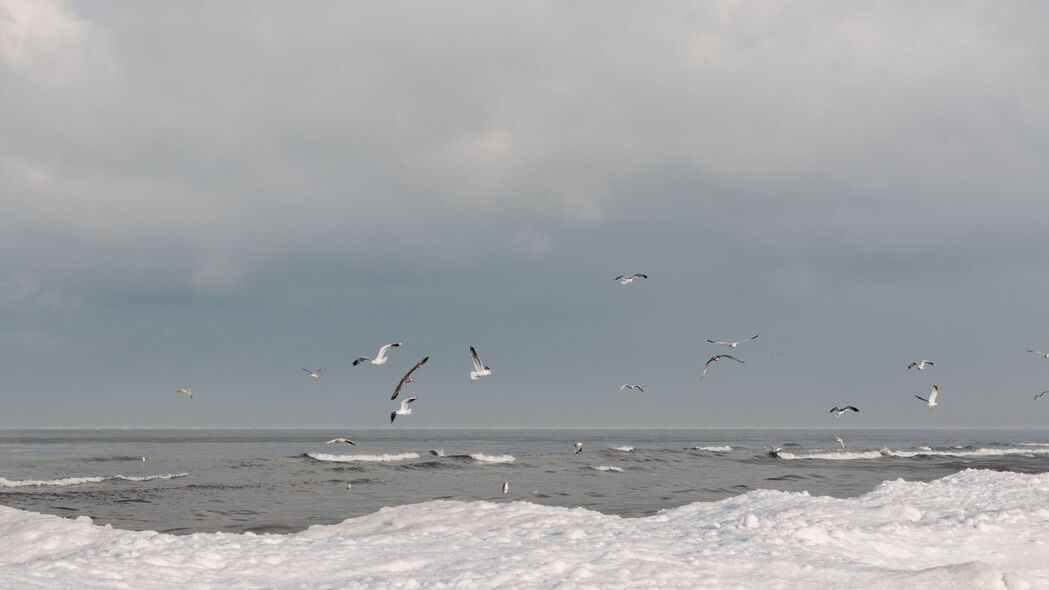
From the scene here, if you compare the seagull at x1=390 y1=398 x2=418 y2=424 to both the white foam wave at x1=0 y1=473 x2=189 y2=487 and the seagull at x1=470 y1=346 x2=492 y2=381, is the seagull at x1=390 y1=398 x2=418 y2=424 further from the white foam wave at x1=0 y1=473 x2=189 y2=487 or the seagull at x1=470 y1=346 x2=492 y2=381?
the white foam wave at x1=0 y1=473 x2=189 y2=487

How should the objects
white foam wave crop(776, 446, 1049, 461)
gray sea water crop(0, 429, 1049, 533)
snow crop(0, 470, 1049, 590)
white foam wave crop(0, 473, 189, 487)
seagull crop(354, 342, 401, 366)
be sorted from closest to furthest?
snow crop(0, 470, 1049, 590) → seagull crop(354, 342, 401, 366) → gray sea water crop(0, 429, 1049, 533) → white foam wave crop(0, 473, 189, 487) → white foam wave crop(776, 446, 1049, 461)

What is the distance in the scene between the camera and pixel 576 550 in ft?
43.1

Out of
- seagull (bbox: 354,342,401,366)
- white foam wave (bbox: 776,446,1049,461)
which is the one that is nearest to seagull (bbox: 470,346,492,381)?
seagull (bbox: 354,342,401,366)

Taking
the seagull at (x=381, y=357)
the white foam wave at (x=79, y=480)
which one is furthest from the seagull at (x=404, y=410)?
the white foam wave at (x=79, y=480)

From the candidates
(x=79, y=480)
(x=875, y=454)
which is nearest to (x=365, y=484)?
(x=79, y=480)

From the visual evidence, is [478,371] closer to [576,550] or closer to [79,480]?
[576,550]

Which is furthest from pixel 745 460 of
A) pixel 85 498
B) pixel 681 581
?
pixel 681 581

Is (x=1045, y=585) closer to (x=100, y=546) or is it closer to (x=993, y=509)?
(x=993, y=509)

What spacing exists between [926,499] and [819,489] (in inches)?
645

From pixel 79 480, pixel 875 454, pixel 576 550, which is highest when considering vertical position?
pixel 576 550

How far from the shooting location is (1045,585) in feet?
41.6

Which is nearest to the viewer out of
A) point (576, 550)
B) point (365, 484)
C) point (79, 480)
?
point (576, 550)

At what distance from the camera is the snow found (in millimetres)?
11305

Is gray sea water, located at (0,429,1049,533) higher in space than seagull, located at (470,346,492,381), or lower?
lower
